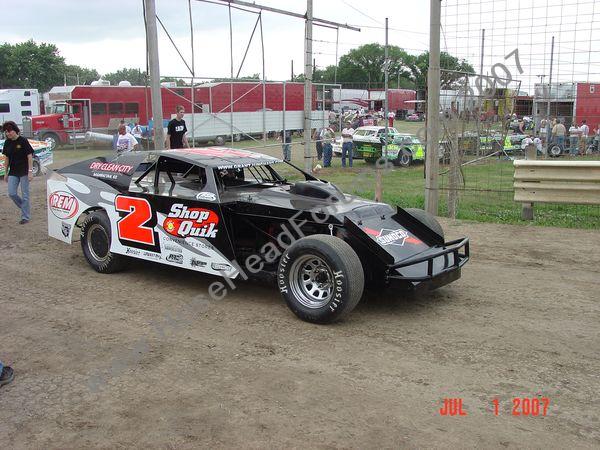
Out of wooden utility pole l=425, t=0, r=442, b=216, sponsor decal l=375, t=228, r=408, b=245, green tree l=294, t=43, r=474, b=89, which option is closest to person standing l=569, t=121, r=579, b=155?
wooden utility pole l=425, t=0, r=442, b=216

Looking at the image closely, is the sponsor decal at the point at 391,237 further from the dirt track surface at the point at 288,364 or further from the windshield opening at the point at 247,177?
the windshield opening at the point at 247,177

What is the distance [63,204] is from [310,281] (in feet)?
12.1

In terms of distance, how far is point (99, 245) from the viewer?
6.95 metres

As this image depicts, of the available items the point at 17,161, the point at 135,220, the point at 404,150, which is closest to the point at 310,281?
the point at 135,220

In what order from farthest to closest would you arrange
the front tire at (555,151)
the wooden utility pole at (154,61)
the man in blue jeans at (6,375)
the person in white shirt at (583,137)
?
the front tire at (555,151) → the person in white shirt at (583,137) → the wooden utility pole at (154,61) → the man in blue jeans at (6,375)

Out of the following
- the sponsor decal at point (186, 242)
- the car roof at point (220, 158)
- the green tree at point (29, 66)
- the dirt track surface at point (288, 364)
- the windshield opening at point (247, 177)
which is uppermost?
the green tree at point (29, 66)

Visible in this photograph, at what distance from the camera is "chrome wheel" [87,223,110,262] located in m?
6.86

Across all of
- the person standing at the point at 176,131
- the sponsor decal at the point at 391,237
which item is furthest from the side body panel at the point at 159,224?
the person standing at the point at 176,131

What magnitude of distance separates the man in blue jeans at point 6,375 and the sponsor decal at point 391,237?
3.02 m

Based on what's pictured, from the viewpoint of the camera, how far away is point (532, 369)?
4188 mm

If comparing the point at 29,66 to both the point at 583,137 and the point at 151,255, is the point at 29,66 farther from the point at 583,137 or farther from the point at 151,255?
the point at 151,255

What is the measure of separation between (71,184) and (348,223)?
12.2 ft

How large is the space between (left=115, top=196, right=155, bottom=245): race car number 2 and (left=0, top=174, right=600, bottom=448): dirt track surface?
0.54m

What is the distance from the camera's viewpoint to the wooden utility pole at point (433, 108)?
925cm
